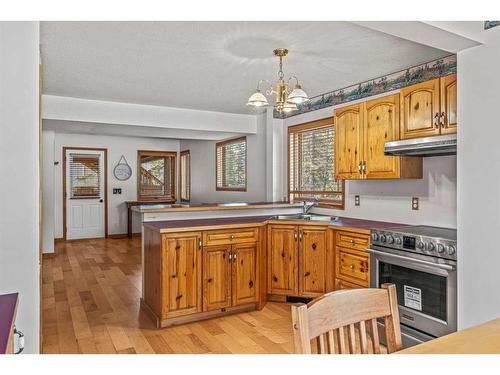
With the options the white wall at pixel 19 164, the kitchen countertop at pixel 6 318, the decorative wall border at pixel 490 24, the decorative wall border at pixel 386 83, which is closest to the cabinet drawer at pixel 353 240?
the decorative wall border at pixel 386 83

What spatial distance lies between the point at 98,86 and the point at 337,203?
3057 mm

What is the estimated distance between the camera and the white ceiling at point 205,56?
2688 millimetres

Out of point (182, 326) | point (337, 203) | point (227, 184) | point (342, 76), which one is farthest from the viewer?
point (227, 184)

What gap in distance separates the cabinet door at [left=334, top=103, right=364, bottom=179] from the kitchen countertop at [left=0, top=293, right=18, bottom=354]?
3.07 m

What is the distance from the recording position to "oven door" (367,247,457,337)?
2559 mm

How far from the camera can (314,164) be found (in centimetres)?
489

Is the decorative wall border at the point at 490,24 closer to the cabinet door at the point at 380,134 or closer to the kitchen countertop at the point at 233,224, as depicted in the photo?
the cabinet door at the point at 380,134

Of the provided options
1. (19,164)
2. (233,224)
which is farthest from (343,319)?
(233,224)

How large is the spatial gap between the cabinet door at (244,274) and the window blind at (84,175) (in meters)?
5.52

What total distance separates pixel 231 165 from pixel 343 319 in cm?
575
